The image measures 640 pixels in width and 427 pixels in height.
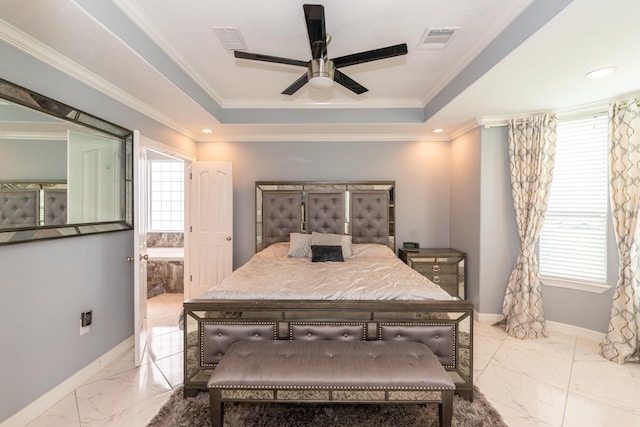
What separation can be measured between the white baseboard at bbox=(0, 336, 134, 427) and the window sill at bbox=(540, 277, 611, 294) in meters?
4.67

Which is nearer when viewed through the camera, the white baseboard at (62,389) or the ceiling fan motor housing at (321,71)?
the white baseboard at (62,389)

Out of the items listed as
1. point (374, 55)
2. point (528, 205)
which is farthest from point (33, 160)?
point (528, 205)

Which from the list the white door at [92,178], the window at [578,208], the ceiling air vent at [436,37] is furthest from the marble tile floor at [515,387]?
the ceiling air vent at [436,37]

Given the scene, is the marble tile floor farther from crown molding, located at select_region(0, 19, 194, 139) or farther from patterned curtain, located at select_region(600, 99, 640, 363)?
crown molding, located at select_region(0, 19, 194, 139)

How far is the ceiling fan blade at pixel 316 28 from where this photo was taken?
161 centimetres

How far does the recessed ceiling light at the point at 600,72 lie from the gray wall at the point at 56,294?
164 inches

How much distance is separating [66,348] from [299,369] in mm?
1914

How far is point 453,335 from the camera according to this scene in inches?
84.4

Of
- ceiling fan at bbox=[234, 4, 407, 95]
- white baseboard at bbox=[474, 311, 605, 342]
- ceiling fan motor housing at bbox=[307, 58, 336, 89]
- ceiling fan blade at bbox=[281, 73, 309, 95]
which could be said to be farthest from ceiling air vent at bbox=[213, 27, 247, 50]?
white baseboard at bbox=[474, 311, 605, 342]

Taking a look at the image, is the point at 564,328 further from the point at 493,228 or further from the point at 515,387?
the point at 515,387

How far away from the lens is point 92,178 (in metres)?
2.45

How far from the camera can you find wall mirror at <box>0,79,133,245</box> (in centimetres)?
181

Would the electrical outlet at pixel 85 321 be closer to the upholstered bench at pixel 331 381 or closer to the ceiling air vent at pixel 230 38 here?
the upholstered bench at pixel 331 381

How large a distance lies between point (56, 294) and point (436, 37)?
11.8 feet
